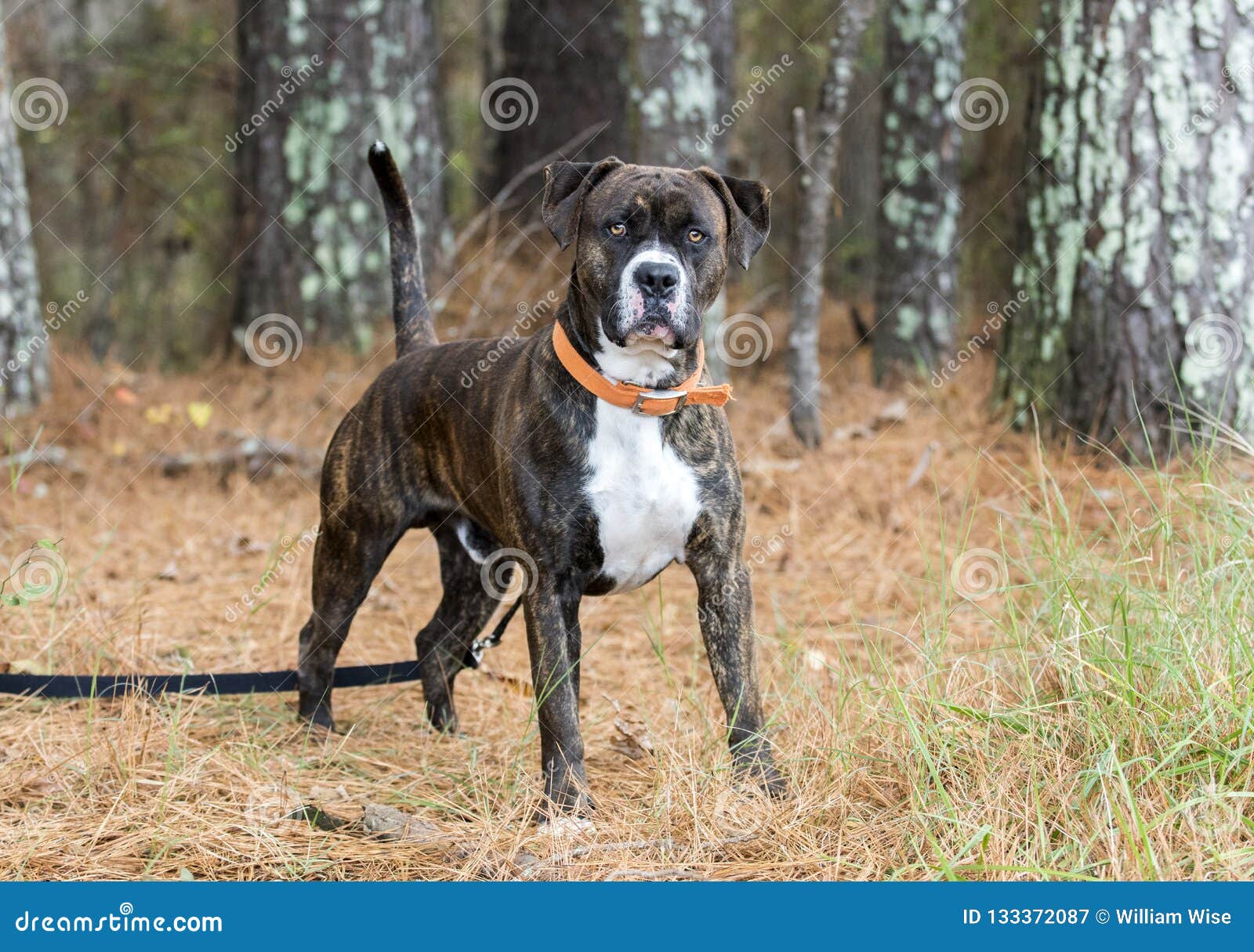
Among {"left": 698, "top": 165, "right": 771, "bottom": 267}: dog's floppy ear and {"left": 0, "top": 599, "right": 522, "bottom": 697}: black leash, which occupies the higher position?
{"left": 698, "top": 165, "right": 771, "bottom": 267}: dog's floppy ear

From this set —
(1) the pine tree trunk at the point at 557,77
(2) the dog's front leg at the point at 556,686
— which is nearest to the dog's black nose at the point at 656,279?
(2) the dog's front leg at the point at 556,686

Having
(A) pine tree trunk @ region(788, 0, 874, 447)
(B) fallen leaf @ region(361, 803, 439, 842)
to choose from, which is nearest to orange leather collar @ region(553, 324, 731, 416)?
(B) fallen leaf @ region(361, 803, 439, 842)

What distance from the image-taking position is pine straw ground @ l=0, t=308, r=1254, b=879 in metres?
2.80

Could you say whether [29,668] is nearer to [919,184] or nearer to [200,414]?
[200,414]

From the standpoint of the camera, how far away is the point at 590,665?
4.79 m

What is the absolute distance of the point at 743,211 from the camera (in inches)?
143

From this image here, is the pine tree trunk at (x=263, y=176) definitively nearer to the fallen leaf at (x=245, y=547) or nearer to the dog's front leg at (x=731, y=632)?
the fallen leaf at (x=245, y=547)

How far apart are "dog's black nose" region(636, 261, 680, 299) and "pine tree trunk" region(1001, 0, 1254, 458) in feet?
9.55

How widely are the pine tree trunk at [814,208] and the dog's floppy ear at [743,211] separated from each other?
2.76 metres

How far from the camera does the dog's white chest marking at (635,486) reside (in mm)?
3326

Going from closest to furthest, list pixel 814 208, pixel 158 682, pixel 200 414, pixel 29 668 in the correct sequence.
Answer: pixel 158 682 < pixel 29 668 < pixel 814 208 < pixel 200 414

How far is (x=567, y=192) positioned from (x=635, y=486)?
2.99 feet

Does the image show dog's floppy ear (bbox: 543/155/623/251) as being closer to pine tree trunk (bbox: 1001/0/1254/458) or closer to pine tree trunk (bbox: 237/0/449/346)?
pine tree trunk (bbox: 1001/0/1254/458)

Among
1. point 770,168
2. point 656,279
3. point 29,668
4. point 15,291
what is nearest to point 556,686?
point 656,279
